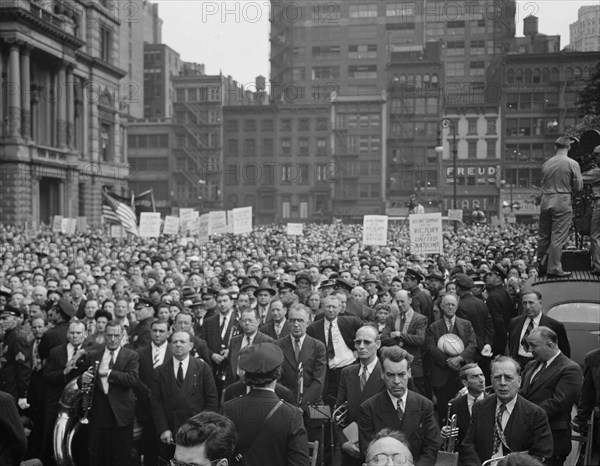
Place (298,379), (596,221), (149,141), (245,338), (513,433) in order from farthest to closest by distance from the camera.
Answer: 1. (149,141)
2. (596,221)
3. (245,338)
4. (298,379)
5. (513,433)

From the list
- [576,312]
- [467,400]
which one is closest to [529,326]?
[576,312]

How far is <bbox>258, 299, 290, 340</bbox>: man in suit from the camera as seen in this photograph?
974cm

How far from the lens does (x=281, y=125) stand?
91750 mm

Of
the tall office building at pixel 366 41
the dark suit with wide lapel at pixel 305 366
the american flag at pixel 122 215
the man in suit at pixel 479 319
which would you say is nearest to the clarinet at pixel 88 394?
the dark suit with wide lapel at pixel 305 366

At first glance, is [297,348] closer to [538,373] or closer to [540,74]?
[538,373]

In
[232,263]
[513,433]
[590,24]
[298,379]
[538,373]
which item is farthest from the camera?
[590,24]

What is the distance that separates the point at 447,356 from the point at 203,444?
6009 mm

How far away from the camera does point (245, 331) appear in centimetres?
902

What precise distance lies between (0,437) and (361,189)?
277 feet

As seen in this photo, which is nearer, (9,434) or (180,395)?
(9,434)

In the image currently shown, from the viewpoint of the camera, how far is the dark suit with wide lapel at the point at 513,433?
572 cm

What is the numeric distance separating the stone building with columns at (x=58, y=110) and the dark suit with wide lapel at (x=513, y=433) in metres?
52.7

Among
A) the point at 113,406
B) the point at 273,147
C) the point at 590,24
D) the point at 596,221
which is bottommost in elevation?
the point at 113,406

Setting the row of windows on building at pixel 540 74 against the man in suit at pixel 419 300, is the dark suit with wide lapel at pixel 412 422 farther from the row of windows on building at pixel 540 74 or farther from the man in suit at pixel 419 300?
the row of windows on building at pixel 540 74
